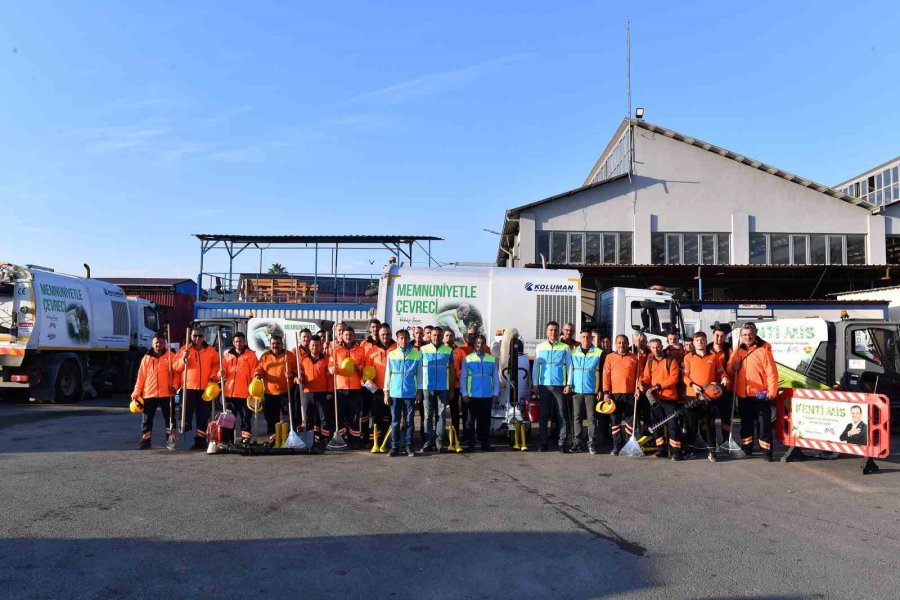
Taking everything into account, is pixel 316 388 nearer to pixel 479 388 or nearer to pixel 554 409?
pixel 479 388

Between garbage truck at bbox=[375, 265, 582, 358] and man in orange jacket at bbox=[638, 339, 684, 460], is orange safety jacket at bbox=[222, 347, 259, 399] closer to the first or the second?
garbage truck at bbox=[375, 265, 582, 358]

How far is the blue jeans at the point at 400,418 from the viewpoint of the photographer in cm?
951

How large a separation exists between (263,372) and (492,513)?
4.89 m

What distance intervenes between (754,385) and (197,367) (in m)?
8.09

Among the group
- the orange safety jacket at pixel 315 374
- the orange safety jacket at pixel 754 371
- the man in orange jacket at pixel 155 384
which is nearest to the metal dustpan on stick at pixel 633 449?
the orange safety jacket at pixel 754 371

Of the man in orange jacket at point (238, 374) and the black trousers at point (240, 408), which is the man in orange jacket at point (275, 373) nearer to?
the man in orange jacket at point (238, 374)

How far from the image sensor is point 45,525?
19.2 feet

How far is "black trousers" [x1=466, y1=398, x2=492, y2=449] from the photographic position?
9984mm

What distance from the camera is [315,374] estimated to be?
32.6ft

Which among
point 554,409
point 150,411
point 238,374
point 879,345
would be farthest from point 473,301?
point 879,345

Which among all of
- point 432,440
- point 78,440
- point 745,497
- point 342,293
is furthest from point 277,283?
point 745,497

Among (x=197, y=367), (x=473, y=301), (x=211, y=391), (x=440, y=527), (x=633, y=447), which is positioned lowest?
(x=440, y=527)

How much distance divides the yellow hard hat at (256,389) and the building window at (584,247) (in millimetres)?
17842

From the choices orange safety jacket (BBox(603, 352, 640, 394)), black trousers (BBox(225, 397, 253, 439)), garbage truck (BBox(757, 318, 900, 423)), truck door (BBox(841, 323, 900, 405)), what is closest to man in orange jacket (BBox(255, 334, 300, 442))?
black trousers (BBox(225, 397, 253, 439))
